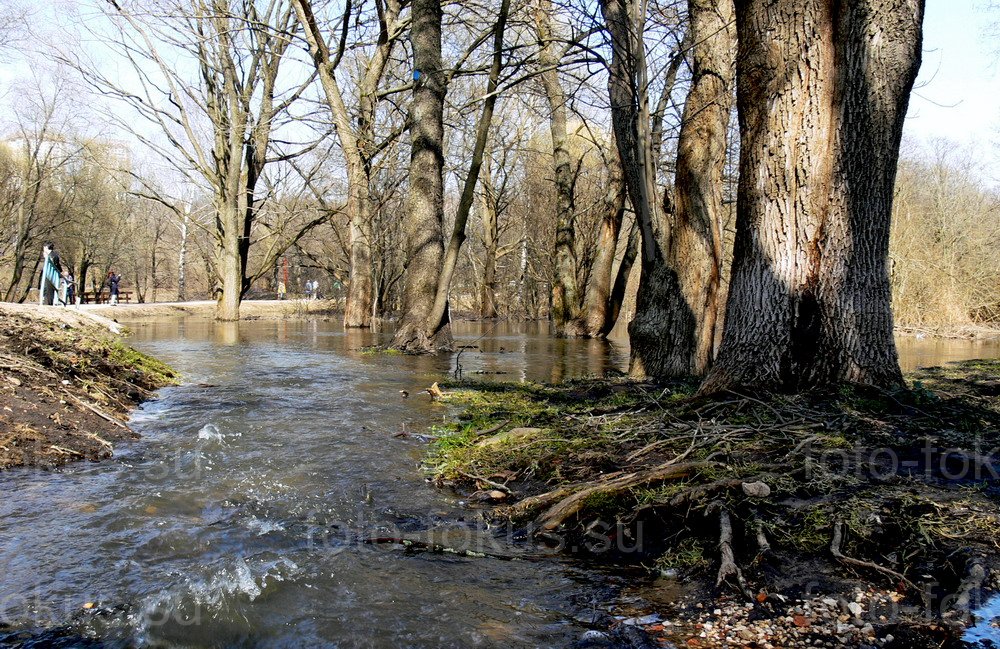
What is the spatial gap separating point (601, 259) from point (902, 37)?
46.1 ft

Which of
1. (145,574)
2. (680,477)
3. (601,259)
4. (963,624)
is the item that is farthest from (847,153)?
(601,259)

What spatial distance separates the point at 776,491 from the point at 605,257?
1609 centimetres

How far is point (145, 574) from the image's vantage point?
9.77ft

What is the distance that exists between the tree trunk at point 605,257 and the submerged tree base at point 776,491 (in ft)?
44.1

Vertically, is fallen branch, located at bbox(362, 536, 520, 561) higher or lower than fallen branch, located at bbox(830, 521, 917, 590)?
lower

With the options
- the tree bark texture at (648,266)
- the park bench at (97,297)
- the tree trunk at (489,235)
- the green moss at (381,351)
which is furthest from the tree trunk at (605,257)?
the park bench at (97,297)

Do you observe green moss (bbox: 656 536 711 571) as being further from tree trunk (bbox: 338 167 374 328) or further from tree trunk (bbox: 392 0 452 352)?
tree trunk (bbox: 338 167 374 328)

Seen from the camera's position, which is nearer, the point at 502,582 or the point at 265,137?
the point at 502,582

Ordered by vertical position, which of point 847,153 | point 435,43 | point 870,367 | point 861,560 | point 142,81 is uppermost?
point 142,81

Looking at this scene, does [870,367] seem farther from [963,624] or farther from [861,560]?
[963,624]

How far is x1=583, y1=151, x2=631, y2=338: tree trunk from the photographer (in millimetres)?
18625

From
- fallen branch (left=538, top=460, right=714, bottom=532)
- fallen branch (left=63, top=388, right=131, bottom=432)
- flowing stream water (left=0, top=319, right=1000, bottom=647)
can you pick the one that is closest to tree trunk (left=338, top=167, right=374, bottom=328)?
fallen branch (left=63, top=388, right=131, bottom=432)

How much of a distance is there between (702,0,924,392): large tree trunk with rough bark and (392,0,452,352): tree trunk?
841 cm

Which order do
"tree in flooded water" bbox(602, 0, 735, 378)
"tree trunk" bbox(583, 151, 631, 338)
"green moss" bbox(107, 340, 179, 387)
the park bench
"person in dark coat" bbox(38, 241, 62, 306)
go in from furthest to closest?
the park bench → "person in dark coat" bbox(38, 241, 62, 306) → "tree trunk" bbox(583, 151, 631, 338) → "tree in flooded water" bbox(602, 0, 735, 378) → "green moss" bbox(107, 340, 179, 387)
